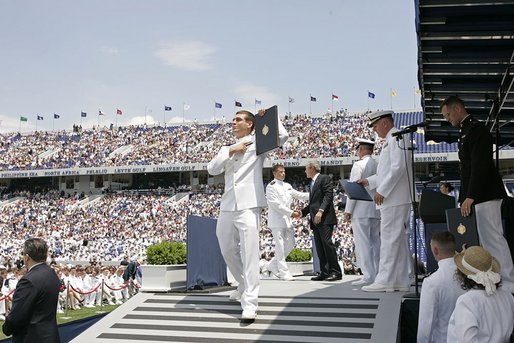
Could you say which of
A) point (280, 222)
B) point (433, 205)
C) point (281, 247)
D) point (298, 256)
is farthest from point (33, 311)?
point (298, 256)

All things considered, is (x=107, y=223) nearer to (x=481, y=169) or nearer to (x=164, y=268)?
(x=164, y=268)

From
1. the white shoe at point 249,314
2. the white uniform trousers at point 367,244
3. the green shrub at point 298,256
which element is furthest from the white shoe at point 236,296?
the green shrub at point 298,256

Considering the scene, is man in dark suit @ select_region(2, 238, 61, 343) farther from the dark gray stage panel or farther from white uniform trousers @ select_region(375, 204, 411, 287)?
white uniform trousers @ select_region(375, 204, 411, 287)

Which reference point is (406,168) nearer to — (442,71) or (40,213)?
(442,71)

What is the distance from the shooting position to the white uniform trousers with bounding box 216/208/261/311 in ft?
20.0

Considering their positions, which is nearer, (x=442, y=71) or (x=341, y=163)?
(x=442, y=71)

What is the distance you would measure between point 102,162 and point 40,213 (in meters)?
9.72

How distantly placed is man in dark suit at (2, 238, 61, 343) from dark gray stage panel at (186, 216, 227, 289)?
2734mm

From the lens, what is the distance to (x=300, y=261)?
1303 cm

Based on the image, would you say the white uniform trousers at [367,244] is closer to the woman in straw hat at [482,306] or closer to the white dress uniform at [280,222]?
the white dress uniform at [280,222]

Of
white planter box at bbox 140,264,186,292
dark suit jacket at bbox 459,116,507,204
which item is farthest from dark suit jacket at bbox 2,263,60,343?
dark suit jacket at bbox 459,116,507,204

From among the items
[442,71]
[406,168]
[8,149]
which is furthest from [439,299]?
[8,149]

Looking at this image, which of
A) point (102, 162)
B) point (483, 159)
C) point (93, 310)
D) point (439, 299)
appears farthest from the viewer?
point (102, 162)

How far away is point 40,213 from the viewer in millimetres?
51875
